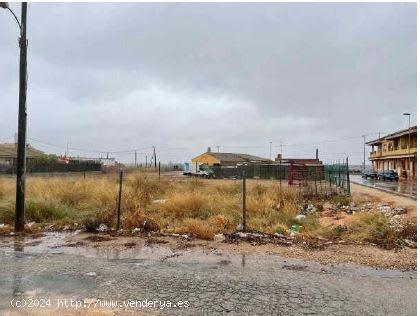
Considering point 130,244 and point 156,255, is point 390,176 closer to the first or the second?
point 130,244

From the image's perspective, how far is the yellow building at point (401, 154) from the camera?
170 ft

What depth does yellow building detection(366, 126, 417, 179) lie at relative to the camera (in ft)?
170

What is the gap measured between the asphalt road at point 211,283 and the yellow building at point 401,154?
140 feet

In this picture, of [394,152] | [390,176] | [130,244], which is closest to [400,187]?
[390,176]

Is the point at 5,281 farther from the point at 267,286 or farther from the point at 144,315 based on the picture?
the point at 267,286

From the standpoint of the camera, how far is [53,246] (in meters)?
9.02

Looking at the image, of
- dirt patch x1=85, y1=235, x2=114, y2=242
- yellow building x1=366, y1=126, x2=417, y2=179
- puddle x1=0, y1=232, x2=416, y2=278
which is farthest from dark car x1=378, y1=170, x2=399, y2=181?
dirt patch x1=85, y1=235, x2=114, y2=242

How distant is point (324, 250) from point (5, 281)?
608cm

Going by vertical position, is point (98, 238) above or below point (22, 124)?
below

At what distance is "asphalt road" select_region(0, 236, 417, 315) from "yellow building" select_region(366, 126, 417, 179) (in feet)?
140

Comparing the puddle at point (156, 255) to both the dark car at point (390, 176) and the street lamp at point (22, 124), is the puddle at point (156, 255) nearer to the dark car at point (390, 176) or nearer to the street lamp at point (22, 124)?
the street lamp at point (22, 124)

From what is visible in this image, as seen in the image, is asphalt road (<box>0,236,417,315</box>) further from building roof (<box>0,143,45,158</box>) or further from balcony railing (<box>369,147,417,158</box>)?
building roof (<box>0,143,45,158</box>)

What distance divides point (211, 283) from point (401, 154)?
5611 cm

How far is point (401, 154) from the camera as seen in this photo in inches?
2195
